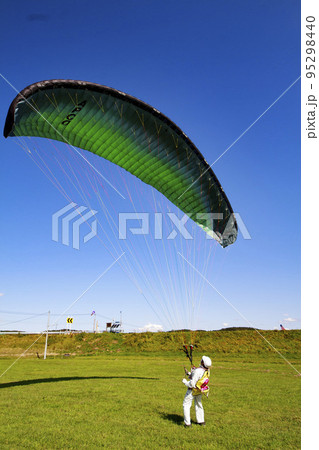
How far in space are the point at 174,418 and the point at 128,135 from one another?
8.89m

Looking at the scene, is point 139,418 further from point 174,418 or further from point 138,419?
point 174,418

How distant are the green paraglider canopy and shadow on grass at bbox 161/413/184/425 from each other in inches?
303

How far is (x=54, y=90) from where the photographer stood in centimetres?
867

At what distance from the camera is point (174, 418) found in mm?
7266

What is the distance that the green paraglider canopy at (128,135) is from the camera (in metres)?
8.88

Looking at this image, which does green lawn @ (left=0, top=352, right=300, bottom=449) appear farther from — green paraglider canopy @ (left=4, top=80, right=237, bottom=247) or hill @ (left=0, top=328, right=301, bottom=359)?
hill @ (left=0, top=328, right=301, bottom=359)

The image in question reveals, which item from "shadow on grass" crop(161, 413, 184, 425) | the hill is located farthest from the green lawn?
the hill

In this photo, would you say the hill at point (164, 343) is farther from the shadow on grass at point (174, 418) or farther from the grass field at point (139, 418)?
the shadow on grass at point (174, 418)

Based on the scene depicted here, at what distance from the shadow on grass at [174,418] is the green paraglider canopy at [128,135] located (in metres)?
7.69

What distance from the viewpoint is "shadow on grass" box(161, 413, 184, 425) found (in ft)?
22.9

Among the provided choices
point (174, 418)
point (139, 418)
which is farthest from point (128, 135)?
point (174, 418)

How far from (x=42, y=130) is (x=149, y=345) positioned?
31.1 meters

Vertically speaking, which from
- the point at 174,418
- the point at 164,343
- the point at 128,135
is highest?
the point at 128,135

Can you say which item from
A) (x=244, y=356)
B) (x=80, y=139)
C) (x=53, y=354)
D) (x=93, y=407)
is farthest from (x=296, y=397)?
(x=53, y=354)
